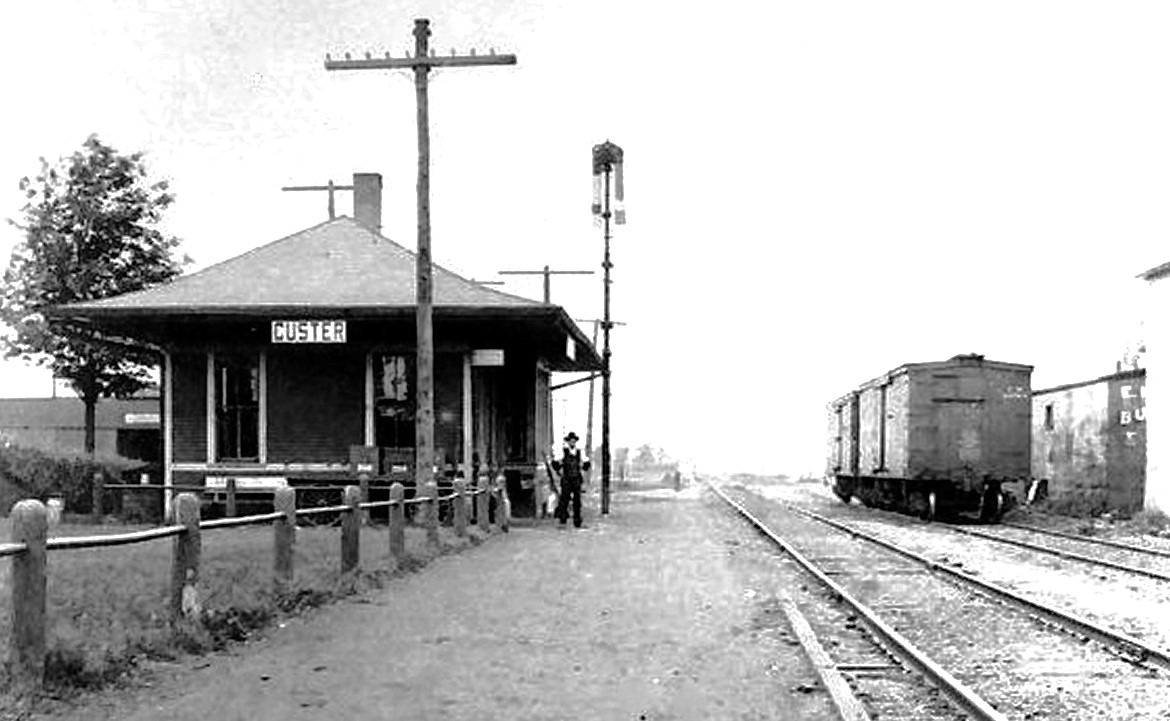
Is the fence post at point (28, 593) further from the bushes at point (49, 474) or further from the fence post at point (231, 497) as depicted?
the bushes at point (49, 474)

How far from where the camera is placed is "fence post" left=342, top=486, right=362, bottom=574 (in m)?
13.2

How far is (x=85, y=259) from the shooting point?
3662 centimetres

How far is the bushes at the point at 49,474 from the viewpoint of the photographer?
27312 mm

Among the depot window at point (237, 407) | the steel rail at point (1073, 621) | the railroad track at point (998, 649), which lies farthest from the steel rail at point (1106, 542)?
the depot window at point (237, 407)

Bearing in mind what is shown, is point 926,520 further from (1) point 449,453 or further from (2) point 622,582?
(2) point 622,582

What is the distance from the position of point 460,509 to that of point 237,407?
23.4ft

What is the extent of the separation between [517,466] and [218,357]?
6.86m

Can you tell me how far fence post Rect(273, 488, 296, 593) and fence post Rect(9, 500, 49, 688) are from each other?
13.8 ft

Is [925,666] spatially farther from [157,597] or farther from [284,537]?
[157,597]

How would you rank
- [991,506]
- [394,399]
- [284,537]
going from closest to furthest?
[284,537] → [394,399] → [991,506]

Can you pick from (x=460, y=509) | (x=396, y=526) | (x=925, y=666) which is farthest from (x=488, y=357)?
(x=925, y=666)

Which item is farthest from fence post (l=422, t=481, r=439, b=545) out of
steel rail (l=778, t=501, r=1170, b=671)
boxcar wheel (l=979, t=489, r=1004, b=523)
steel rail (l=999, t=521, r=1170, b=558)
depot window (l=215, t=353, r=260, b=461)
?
boxcar wheel (l=979, t=489, r=1004, b=523)

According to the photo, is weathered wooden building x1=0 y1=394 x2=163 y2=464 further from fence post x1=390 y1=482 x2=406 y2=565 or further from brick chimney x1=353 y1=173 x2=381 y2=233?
fence post x1=390 y1=482 x2=406 y2=565

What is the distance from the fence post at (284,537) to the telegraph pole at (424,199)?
705 cm
